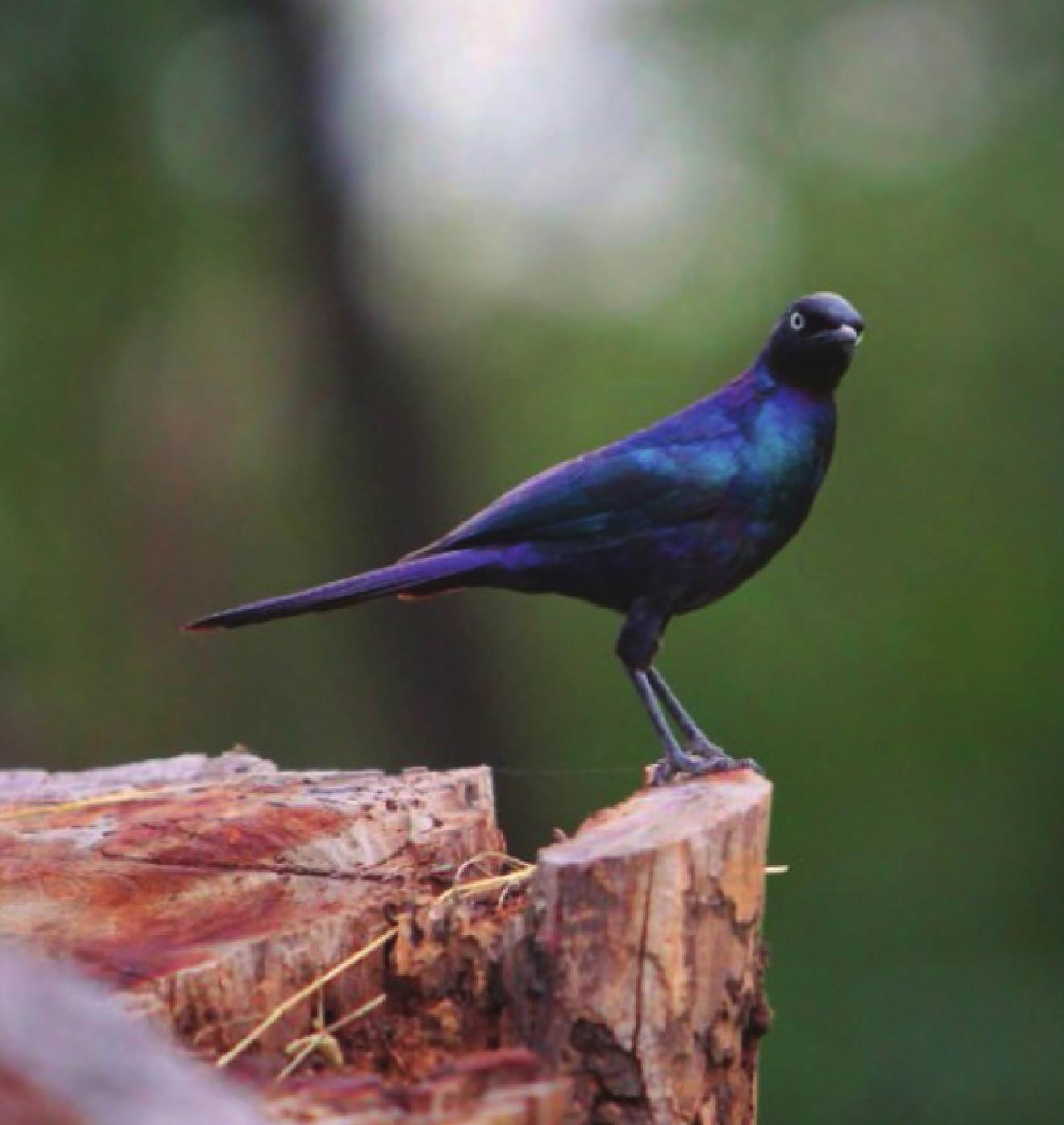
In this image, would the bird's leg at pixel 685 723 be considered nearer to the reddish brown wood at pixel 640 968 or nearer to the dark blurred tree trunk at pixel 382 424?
the reddish brown wood at pixel 640 968

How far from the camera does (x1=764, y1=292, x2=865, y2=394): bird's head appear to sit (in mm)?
4883

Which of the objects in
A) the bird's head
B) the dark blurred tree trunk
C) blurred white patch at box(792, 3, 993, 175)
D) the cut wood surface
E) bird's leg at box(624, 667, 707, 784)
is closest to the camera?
the cut wood surface

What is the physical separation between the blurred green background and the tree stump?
5.20m

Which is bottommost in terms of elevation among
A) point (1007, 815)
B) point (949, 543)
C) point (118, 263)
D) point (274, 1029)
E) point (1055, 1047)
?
point (1055, 1047)

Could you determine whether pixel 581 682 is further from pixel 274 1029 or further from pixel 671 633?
pixel 274 1029

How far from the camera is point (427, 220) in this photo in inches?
433

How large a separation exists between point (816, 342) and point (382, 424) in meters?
4.25

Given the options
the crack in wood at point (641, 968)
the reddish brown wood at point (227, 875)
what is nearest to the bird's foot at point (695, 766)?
the reddish brown wood at point (227, 875)

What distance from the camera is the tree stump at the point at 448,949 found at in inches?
126

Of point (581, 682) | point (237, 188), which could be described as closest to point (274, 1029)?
point (237, 188)

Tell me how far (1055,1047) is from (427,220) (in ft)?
17.4

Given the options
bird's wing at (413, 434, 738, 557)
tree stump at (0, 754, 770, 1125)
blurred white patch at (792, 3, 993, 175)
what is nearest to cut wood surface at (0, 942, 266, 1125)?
tree stump at (0, 754, 770, 1125)

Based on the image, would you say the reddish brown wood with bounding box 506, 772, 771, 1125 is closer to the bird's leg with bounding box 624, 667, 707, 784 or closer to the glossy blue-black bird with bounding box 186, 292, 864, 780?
the bird's leg with bounding box 624, 667, 707, 784

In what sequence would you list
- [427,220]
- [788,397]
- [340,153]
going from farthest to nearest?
[427,220]
[340,153]
[788,397]
